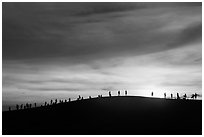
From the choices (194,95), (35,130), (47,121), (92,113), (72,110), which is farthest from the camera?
(194,95)

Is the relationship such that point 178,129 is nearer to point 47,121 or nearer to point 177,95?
point 47,121

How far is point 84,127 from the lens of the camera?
26953 mm

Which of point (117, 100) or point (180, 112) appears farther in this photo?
point (117, 100)

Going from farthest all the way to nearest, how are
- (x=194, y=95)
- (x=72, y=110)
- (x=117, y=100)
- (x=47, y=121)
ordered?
(x=194, y=95) < (x=117, y=100) < (x=72, y=110) < (x=47, y=121)

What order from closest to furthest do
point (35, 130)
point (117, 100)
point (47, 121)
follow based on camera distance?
1. point (35, 130)
2. point (47, 121)
3. point (117, 100)

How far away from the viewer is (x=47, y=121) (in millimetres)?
31016

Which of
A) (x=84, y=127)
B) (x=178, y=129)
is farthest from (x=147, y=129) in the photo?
(x=84, y=127)

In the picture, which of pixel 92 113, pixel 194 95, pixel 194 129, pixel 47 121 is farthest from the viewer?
pixel 194 95

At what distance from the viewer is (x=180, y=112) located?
31781 mm

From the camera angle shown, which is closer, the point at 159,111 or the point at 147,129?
the point at 147,129

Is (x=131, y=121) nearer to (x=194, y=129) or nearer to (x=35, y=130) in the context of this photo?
(x=194, y=129)

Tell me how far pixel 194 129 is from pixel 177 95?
27326 millimetres

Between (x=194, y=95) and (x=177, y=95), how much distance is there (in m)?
2.71

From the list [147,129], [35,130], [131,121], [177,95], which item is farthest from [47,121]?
[177,95]
